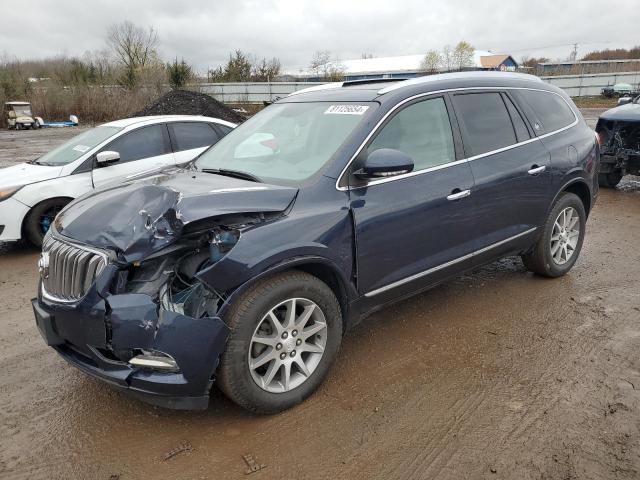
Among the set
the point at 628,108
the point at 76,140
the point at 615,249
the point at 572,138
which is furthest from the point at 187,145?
the point at 628,108

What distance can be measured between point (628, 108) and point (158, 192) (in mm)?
9368

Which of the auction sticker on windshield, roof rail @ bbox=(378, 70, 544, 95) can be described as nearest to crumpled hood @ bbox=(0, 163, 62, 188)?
the auction sticker on windshield

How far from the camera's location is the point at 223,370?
8.84 feet

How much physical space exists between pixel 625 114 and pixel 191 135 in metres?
7.54

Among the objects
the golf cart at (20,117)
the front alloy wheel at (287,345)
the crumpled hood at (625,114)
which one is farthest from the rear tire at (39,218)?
the golf cart at (20,117)

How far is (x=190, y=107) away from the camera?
1850 centimetres

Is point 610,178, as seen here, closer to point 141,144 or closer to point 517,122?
point 517,122

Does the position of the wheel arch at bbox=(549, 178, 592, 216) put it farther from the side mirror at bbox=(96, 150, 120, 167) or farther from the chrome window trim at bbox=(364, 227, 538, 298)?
the side mirror at bbox=(96, 150, 120, 167)

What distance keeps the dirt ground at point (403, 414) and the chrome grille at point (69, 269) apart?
808 millimetres

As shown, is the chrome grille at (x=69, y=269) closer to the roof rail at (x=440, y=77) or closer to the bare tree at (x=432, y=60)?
the roof rail at (x=440, y=77)

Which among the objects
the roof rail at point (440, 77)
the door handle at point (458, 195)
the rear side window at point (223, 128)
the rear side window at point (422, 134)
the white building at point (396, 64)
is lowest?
the door handle at point (458, 195)

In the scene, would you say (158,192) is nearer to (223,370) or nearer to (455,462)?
(223,370)

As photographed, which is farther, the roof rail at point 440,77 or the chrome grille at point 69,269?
the roof rail at point 440,77

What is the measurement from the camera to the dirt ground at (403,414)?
2.59 m
